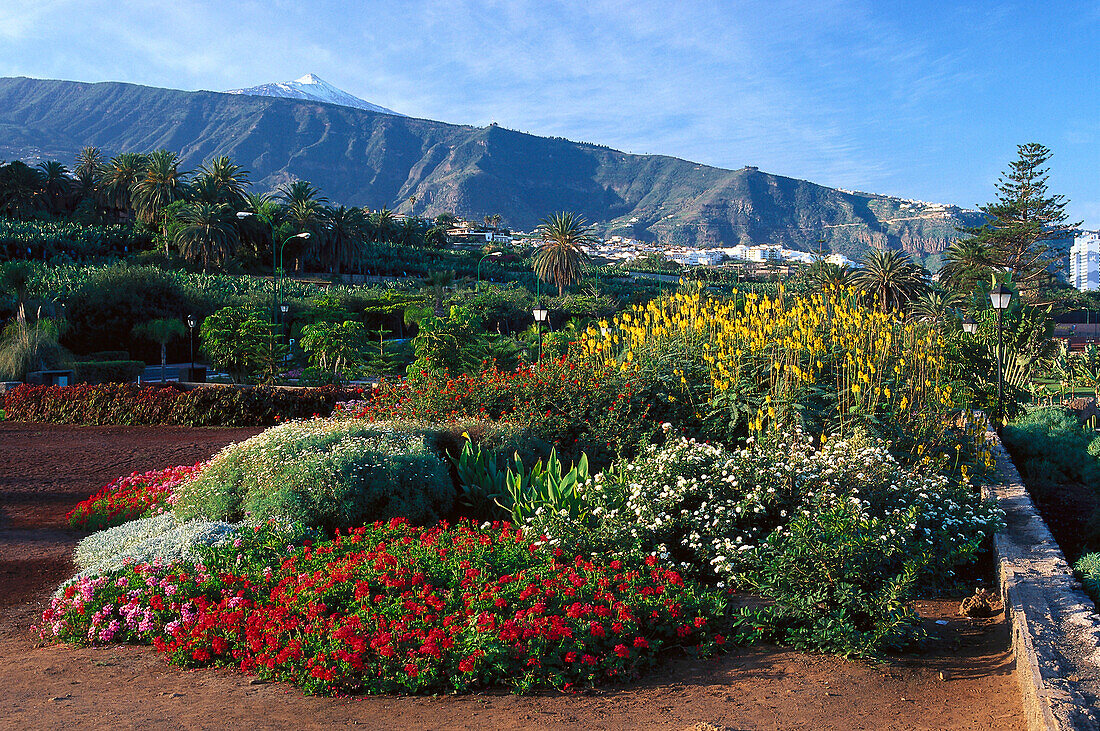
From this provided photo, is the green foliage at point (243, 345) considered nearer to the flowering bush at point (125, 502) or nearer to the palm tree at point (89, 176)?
the flowering bush at point (125, 502)

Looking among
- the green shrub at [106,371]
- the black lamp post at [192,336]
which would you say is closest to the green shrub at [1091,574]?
the green shrub at [106,371]

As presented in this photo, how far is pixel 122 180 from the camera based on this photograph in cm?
6519

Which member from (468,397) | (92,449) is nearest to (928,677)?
(468,397)

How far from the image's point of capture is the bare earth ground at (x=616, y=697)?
3.11m

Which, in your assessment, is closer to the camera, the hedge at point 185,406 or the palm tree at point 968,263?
the hedge at point 185,406

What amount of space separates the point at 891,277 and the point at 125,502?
3608cm

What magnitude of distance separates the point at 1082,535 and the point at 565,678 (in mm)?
4557

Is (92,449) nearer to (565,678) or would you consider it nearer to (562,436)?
(562,436)

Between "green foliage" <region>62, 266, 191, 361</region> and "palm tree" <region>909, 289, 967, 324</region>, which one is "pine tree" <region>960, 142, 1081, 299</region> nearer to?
"palm tree" <region>909, 289, 967, 324</region>

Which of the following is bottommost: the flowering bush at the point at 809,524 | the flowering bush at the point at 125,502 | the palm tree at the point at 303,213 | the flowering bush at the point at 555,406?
the flowering bush at the point at 125,502

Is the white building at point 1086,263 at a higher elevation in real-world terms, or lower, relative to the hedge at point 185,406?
higher

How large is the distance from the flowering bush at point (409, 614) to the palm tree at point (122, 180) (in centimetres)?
6964

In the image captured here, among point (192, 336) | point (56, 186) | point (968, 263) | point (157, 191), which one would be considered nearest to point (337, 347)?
point (192, 336)

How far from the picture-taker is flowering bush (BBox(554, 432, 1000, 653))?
3822mm
